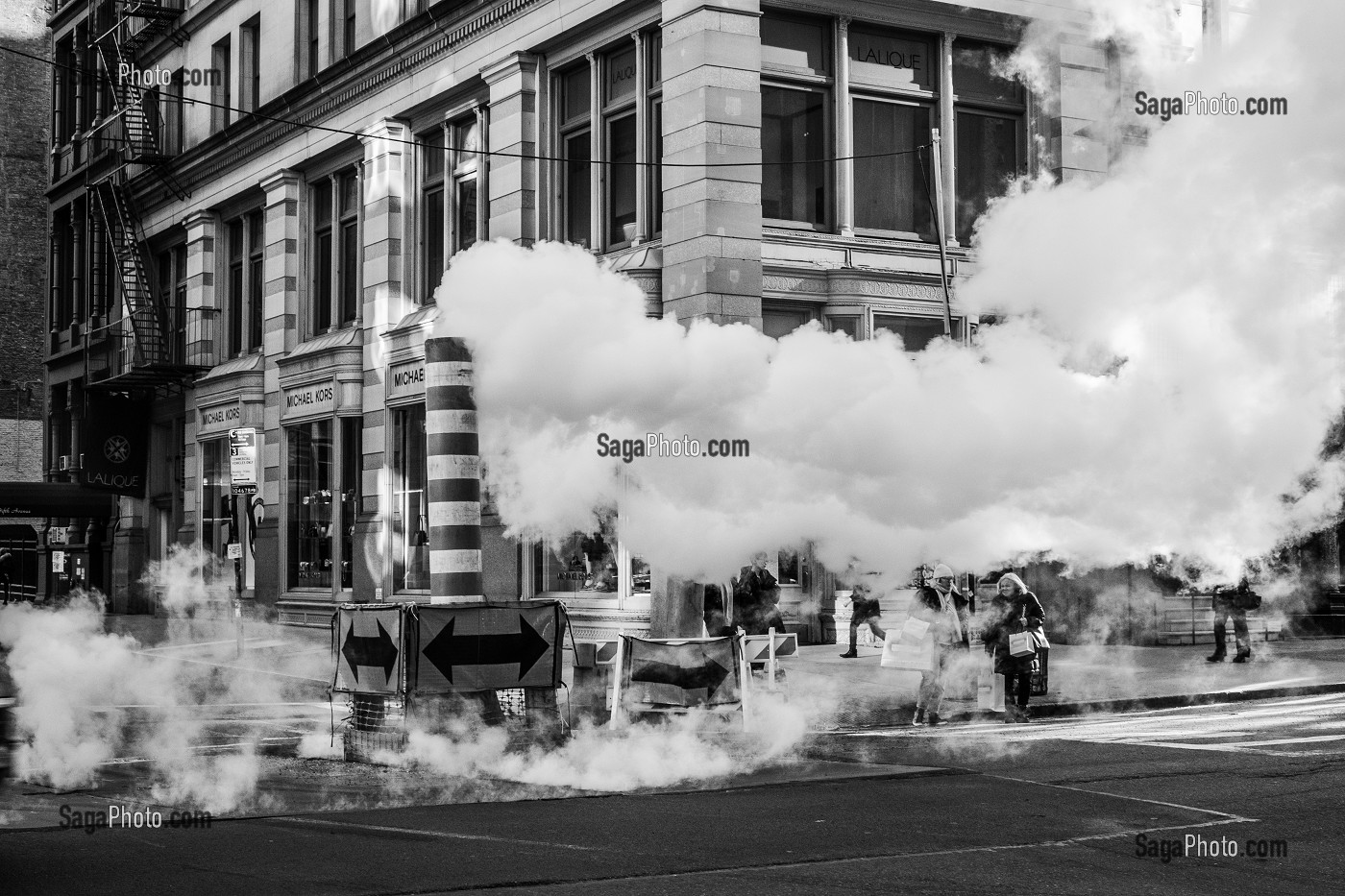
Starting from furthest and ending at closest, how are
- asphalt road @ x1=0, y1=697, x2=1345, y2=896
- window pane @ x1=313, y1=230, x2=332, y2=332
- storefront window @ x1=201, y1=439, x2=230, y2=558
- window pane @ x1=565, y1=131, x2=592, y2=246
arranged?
storefront window @ x1=201, y1=439, x2=230, y2=558 < window pane @ x1=313, y1=230, x2=332, y2=332 < window pane @ x1=565, y1=131, x2=592, y2=246 < asphalt road @ x1=0, y1=697, x2=1345, y2=896

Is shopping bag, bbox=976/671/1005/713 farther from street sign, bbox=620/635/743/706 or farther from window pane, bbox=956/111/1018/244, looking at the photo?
window pane, bbox=956/111/1018/244

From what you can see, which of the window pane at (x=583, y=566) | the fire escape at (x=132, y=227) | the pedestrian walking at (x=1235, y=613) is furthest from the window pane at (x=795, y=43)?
the fire escape at (x=132, y=227)

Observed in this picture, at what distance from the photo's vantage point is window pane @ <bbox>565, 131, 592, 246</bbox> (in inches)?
904

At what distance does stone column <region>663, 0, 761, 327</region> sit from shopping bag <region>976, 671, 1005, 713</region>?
581cm

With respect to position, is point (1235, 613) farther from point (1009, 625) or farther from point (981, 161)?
point (981, 161)

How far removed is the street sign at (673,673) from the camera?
44.9ft

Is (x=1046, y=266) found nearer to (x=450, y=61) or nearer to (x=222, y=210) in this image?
(x=450, y=61)

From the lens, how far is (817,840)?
29.5ft

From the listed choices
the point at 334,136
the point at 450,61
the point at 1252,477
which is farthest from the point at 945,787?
the point at 334,136

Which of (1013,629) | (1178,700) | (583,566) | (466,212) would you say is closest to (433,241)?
(466,212)

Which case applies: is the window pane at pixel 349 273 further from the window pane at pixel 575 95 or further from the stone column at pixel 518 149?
the window pane at pixel 575 95

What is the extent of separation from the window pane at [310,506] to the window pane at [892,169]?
12.8m

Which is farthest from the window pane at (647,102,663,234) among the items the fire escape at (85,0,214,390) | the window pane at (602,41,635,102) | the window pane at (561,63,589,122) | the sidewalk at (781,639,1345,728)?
the fire escape at (85,0,214,390)

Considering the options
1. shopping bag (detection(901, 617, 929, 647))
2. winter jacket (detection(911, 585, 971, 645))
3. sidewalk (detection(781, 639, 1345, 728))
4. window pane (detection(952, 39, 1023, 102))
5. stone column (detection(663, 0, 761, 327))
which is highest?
window pane (detection(952, 39, 1023, 102))
